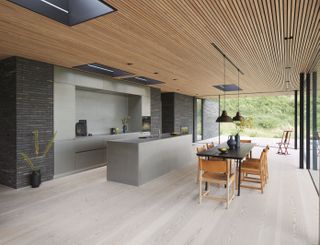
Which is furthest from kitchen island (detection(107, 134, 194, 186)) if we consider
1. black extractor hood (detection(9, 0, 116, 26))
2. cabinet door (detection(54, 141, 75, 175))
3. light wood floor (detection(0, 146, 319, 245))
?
black extractor hood (detection(9, 0, 116, 26))

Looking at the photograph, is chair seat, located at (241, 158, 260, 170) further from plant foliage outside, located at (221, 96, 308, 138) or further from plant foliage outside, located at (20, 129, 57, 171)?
plant foliage outside, located at (221, 96, 308, 138)

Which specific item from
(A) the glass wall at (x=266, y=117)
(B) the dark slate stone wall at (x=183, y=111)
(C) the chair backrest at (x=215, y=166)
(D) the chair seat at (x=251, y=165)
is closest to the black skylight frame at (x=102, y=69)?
(C) the chair backrest at (x=215, y=166)

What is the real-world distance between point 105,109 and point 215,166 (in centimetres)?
468

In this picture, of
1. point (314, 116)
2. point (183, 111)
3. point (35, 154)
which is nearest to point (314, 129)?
point (314, 116)

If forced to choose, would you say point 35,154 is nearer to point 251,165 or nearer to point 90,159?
point 90,159

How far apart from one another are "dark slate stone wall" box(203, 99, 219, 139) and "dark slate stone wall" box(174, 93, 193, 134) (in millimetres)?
→ 1459

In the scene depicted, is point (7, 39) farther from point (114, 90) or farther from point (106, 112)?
point (106, 112)

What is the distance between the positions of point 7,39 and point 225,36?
324 centimetres

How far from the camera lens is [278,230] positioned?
2553 mm

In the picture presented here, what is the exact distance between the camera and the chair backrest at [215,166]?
3.11 m

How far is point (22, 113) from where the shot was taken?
4137 millimetres

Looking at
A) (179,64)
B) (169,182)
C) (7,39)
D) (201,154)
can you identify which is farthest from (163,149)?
(7,39)

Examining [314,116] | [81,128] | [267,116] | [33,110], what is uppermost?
[267,116]

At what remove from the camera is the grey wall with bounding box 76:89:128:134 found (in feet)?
20.1
